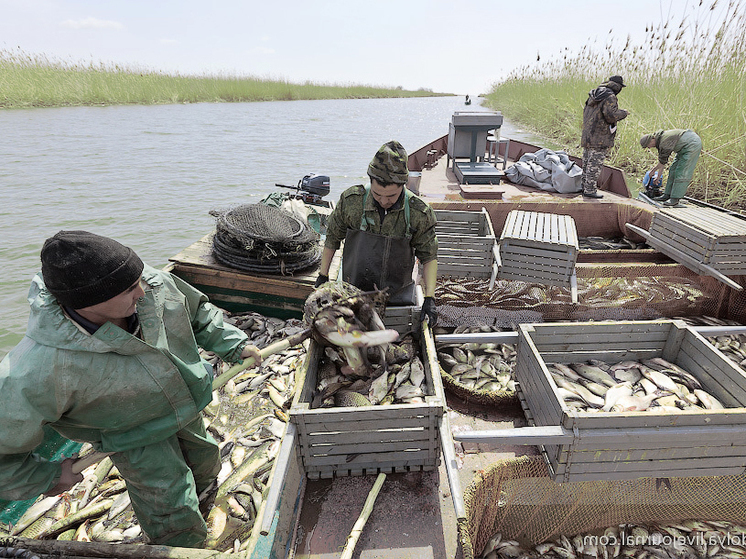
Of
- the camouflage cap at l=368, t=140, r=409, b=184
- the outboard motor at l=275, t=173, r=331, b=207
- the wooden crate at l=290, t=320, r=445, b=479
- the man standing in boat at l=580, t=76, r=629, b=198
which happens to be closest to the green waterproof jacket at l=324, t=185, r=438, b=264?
the camouflage cap at l=368, t=140, r=409, b=184

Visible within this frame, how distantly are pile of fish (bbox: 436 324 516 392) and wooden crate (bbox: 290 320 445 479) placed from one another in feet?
4.22

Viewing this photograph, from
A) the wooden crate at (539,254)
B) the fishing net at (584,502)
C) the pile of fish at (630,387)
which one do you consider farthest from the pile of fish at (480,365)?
the wooden crate at (539,254)

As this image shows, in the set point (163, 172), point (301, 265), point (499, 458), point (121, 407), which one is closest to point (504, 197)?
point (301, 265)

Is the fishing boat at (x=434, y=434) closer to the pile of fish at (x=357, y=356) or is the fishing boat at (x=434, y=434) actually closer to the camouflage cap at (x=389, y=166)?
the pile of fish at (x=357, y=356)

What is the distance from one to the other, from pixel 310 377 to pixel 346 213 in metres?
1.58

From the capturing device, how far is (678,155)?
7.54 metres

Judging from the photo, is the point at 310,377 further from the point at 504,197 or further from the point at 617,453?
the point at 504,197

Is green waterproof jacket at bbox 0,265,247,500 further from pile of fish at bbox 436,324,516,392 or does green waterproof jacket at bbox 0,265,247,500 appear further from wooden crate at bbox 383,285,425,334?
pile of fish at bbox 436,324,516,392

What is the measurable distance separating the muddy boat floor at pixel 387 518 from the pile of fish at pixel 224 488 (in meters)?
0.49

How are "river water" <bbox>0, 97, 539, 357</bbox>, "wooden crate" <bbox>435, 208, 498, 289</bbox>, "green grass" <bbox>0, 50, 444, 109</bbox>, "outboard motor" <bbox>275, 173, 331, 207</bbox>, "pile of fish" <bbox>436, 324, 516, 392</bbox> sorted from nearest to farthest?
1. "pile of fish" <bbox>436, 324, 516, 392</bbox>
2. "wooden crate" <bbox>435, 208, 498, 289</bbox>
3. "outboard motor" <bbox>275, 173, 331, 207</bbox>
4. "river water" <bbox>0, 97, 539, 357</bbox>
5. "green grass" <bbox>0, 50, 444, 109</bbox>

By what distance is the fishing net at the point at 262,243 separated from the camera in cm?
502

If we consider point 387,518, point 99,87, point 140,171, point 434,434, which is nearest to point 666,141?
point 434,434

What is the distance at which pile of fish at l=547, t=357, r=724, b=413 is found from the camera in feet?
10.4

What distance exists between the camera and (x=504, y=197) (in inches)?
339
